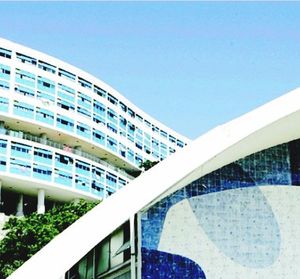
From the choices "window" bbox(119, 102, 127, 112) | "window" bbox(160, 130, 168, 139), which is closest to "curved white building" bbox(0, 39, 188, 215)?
"window" bbox(119, 102, 127, 112)

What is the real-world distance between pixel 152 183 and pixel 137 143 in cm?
4978

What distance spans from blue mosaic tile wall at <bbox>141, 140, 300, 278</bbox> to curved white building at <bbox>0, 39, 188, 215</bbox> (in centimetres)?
3542

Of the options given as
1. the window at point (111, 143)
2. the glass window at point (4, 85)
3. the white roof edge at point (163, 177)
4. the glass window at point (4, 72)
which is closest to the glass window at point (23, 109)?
the glass window at point (4, 85)

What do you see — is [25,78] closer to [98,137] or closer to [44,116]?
[44,116]

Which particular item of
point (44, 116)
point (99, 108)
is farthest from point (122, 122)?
point (44, 116)

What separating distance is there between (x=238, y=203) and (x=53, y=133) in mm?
39999

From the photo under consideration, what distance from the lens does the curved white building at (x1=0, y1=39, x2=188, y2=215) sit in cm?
4622

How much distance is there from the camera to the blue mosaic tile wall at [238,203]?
1073cm

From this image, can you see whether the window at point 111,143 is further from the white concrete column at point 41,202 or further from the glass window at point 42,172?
Result: the white concrete column at point 41,202

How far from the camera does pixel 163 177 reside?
953cm

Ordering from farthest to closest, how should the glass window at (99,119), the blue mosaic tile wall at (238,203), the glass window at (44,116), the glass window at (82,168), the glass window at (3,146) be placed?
the glass window at (99,119)
the glass window at (82,168)
the glass window at (44,116)
the glass window at (3,146)
the blue mosaic tile wall at (238,203)

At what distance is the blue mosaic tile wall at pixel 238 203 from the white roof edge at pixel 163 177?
0.35 metres

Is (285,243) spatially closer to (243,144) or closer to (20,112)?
(243,144)

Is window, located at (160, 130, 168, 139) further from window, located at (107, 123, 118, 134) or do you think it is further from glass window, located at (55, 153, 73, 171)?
glass window, located at (55, 153, 73, 171)
